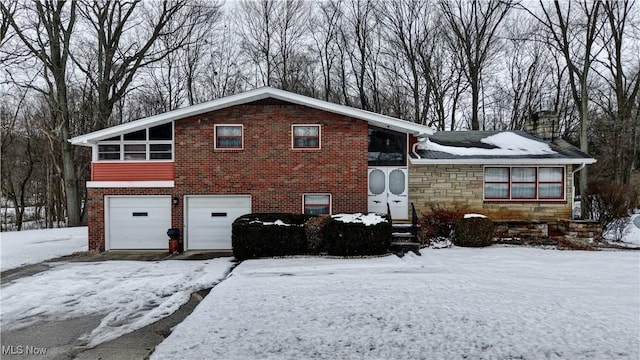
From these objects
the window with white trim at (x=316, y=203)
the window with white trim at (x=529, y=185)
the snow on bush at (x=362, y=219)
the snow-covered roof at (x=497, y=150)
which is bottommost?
the snow on bush at (x=362, y=219)

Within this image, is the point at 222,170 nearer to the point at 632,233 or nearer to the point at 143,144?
the point at 143,144

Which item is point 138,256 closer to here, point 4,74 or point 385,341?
point 385,341

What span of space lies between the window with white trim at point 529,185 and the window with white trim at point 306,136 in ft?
20.7

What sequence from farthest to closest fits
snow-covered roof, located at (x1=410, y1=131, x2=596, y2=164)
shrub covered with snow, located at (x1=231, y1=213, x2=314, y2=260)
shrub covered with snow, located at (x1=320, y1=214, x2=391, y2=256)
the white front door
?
snow-covered roof, located at (x1=410, y1=131, x2=596, y2=164)
the white front door
shrub covered with snow, located at (x1=231, y1=213, x2=314, y2=260)
shrub covered with snow, located at (x1=320, y1=214, x2=391, y2=256)

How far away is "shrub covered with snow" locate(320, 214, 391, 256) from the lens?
409 inches

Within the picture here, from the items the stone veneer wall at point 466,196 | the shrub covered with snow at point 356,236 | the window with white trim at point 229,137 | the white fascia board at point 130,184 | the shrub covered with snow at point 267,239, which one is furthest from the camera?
the stone veneer wall at point 466,196

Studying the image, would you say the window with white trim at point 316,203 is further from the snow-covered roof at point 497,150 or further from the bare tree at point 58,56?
the bare tree at point 58,56

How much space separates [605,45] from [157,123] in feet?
77.8

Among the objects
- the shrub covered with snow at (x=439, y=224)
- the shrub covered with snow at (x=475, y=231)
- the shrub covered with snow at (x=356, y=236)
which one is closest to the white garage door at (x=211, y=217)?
the shrub covered with snow at (x=356, y=236)

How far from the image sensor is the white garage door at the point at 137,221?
40.5ft

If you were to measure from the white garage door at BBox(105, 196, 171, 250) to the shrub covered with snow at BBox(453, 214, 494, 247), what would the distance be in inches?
370

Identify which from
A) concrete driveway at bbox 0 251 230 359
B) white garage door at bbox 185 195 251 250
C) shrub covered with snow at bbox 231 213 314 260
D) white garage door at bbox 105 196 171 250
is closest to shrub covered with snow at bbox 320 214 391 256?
shrub covered with snow at bbox 231 213 314 260

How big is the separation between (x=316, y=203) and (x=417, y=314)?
6.94 meters

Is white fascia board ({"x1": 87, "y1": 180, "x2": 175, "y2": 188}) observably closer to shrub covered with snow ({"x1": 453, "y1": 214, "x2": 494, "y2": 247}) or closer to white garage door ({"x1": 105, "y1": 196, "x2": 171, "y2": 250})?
white garage door ({"x1": 105, "y1": 196, "x2": 171, "y2": 250})
